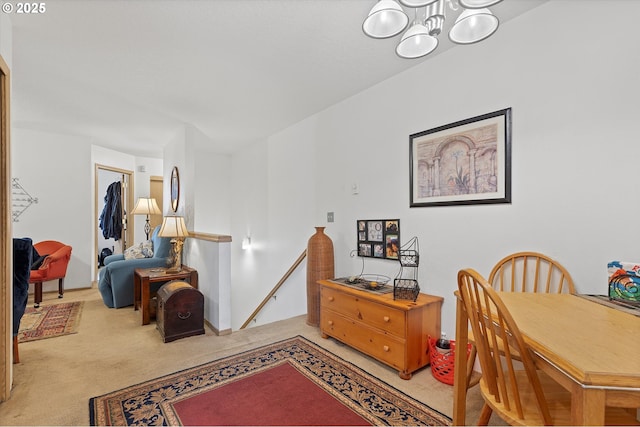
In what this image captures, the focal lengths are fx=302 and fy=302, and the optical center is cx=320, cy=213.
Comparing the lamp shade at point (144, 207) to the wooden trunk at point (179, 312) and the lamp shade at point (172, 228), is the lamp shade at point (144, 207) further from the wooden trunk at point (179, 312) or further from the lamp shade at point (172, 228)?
the wooden trunk at point (179, 312)

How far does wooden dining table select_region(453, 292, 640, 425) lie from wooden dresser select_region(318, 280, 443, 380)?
26.6 inches

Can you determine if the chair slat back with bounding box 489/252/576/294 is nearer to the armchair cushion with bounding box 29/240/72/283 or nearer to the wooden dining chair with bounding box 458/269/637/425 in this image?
the wooden dining chair with bounding box 458/269/637/425

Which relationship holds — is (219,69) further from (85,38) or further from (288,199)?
(288,199)

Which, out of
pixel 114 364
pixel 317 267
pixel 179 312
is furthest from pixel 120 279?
pixel 317 267

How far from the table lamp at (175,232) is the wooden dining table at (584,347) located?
302 centimetres

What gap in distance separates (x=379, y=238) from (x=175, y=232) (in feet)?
7.42

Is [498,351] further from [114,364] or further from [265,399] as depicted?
[114,364]

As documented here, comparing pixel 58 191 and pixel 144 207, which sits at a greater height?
pixel 58 191

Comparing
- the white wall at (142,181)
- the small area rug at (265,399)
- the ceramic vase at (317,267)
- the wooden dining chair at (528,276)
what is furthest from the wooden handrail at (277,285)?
the white wall at (142,181)

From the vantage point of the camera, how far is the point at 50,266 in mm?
3928

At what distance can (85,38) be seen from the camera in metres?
2.15

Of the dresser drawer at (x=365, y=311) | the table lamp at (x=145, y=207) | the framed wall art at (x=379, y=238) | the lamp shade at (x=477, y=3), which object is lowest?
the dresser drawer at (x=365, y=311)

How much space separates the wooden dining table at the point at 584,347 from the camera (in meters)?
0.77

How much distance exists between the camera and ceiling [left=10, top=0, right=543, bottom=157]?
190cm
